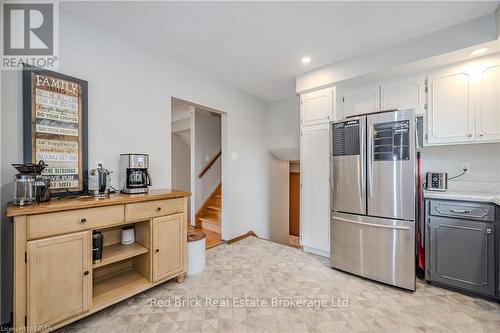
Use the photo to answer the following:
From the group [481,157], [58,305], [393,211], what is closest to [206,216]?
[58,305]

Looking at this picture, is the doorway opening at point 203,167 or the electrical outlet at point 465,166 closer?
the electrical outlet at point 465,166

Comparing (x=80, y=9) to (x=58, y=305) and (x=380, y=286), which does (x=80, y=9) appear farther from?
(x=380, y=286)

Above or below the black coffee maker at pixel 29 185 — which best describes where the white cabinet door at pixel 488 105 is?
above

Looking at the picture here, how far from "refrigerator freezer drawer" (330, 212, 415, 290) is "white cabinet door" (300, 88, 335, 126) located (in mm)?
1327

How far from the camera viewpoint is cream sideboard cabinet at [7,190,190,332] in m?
1.28

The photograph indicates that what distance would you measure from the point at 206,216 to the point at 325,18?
3.76 meters

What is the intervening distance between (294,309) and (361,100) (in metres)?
2.57

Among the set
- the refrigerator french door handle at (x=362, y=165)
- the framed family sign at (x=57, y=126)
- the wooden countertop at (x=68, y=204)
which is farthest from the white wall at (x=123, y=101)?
the refrigerator french door handle at (x=362, y=165)

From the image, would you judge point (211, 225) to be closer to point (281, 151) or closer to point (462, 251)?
point (281, 151)

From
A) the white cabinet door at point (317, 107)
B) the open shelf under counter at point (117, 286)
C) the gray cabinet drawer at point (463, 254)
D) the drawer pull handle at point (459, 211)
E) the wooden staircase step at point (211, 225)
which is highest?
the white cabinet door at point (317, 107)

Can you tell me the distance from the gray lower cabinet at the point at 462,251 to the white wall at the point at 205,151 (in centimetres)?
361

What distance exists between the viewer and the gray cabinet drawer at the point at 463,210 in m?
1.86

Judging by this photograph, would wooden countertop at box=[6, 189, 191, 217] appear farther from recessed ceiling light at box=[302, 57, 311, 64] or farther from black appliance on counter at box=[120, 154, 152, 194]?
recessed ceiling light at box=[302, 57, 311, 64]

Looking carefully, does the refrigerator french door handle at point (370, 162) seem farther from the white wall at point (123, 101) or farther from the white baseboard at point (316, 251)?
the white wall at point (123, 101)
